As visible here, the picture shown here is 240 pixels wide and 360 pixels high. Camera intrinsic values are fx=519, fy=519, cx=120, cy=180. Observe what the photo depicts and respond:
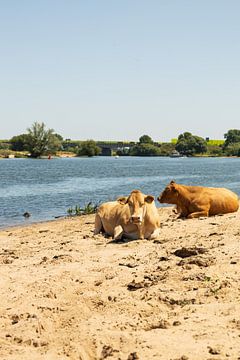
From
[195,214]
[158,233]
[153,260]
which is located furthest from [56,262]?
[195,214]

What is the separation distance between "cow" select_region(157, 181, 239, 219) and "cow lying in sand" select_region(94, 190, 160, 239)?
3111mm

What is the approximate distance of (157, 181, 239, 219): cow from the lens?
15961 millimetres

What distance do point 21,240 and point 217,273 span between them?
26.8 feet

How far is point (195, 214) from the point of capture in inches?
619

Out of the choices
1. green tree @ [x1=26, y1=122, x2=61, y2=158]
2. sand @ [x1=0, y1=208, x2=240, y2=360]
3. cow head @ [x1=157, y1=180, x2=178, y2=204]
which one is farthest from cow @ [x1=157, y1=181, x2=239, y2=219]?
green tree @ [x1=26, y1=122, x2=61, y2=158]

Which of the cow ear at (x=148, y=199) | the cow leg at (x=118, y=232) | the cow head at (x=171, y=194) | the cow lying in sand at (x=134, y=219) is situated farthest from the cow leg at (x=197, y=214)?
the cow leg at (x=118, y=232)

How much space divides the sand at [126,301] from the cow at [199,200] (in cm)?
406

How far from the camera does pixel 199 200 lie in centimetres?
1605

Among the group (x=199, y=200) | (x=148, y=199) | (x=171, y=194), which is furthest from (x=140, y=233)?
(x=171, y=194)

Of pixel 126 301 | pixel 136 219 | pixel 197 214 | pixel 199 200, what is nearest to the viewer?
pixel 126 301

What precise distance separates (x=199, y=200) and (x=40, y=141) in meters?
154

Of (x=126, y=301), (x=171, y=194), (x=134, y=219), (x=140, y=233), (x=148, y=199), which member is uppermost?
(x=148, y=199)

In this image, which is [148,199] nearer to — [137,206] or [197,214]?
[137,206]

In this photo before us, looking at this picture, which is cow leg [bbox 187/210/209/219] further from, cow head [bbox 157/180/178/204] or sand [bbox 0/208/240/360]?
sand [bbox 0/208/240/360]
